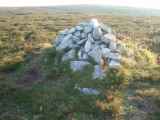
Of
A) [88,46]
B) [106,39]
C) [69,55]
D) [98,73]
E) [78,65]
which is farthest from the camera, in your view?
[106,39]

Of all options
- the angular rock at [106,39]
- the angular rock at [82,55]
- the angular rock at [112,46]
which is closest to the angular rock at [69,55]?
the angular rock at [82,55]

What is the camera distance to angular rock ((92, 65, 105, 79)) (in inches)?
512

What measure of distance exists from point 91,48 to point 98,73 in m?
2.26

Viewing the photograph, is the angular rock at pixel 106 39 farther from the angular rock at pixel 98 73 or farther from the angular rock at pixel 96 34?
the angular rock at pixel 98 73

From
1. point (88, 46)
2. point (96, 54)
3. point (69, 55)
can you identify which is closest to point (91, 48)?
point (88, 46)

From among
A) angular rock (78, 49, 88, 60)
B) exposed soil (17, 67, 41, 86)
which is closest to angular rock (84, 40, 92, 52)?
angular rock (78, 49, 88, 60)

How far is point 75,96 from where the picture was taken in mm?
11680

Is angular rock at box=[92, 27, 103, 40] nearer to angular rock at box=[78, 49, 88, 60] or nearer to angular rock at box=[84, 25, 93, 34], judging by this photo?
angular rock at box=[84, 25, 93, 34]

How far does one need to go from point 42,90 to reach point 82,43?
445cm

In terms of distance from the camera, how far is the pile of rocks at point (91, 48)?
14023 millimetres

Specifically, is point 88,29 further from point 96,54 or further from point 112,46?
point 96,54

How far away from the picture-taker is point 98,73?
13.2 metres

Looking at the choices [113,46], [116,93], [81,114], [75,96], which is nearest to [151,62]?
[113,46]

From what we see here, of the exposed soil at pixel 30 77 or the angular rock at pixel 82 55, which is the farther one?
the angular rock at pixel 82 55
